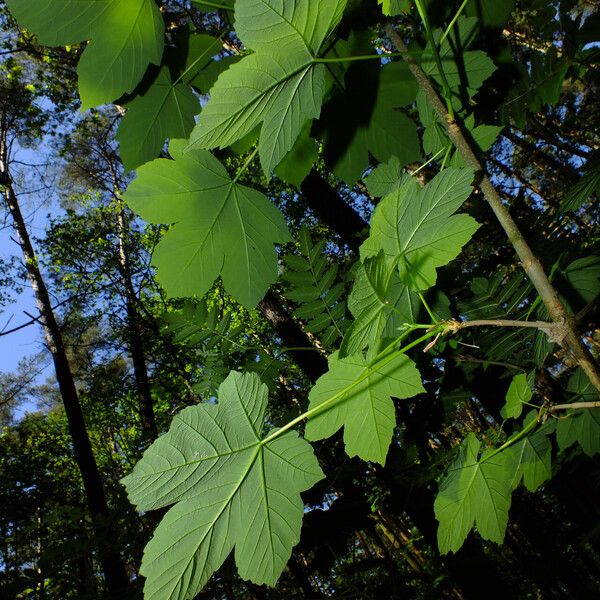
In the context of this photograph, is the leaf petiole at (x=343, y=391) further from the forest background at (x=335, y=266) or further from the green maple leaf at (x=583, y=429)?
the green maple leaf at (x=583, y=429)

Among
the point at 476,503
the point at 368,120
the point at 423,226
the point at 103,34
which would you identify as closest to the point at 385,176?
the point at 368,120

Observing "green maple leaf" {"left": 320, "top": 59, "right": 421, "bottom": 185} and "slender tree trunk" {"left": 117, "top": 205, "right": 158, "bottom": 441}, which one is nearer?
"green maple leaf" {"left": 320, "top": 59, "right": 421, "bottom": 185}

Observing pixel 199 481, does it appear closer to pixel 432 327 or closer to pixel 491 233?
pixel 432 327

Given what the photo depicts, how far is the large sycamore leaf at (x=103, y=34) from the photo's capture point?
1007mm

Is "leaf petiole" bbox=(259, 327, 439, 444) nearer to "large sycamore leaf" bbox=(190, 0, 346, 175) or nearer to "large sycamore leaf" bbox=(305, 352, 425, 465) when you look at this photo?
"large sycamore leaf" bbox=(305, 352, 425, 465)

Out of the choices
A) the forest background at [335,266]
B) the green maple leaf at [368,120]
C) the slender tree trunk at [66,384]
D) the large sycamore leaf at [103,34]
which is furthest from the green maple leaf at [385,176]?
the slender tree trunk at [66,384]

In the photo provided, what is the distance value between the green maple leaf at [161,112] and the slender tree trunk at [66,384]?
7983 mm

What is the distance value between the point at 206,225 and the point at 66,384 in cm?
1266

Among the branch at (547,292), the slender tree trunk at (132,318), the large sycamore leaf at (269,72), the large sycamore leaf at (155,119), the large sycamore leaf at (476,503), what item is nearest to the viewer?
the branch at (547,292)

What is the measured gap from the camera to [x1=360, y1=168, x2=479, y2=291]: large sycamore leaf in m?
0.73

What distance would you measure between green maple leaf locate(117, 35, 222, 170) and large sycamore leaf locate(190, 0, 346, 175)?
65 cm

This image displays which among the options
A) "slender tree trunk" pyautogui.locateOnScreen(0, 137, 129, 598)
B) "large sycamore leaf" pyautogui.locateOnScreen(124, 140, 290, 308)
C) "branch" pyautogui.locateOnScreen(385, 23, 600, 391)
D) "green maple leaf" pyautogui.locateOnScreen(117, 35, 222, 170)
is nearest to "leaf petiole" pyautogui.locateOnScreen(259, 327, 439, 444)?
"branch" pyautogui.locateOnScreen(385, 23, 600, 391)

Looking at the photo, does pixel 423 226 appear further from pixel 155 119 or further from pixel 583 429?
pixel 583 429

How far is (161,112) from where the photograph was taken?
1.34 meters
